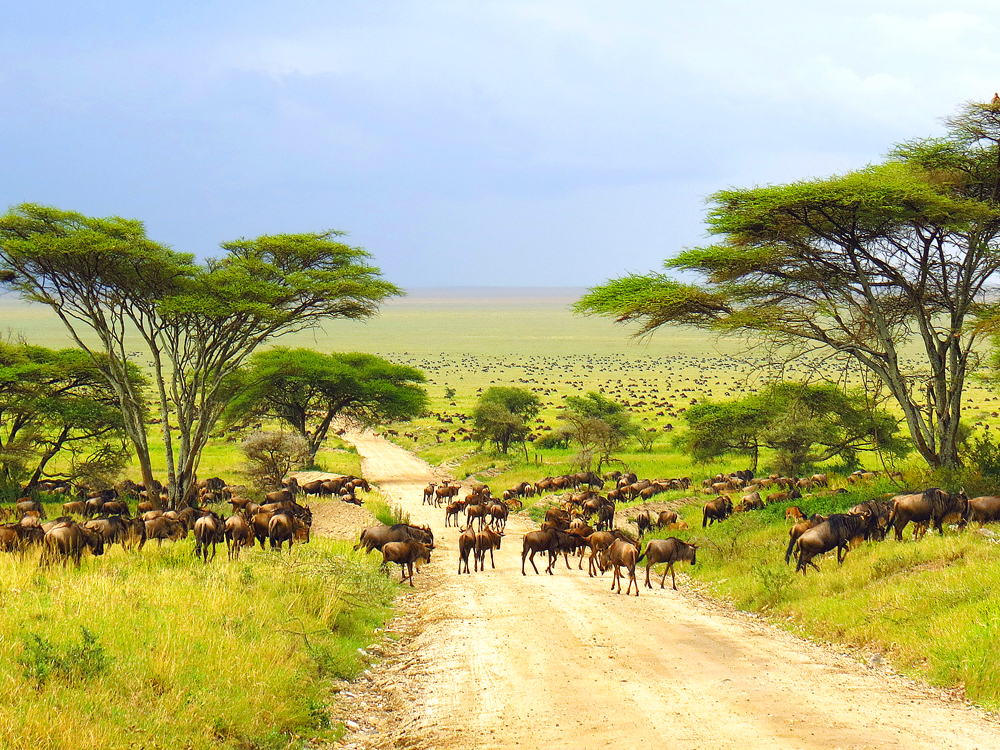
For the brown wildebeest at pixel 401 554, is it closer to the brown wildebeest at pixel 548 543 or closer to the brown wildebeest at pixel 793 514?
the brown wildebeest at pixel 548 543

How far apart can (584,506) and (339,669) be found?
15033 millimetres

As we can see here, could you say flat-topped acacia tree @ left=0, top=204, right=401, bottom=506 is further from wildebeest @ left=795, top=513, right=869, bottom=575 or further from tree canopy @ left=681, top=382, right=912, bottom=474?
tree canopy @ left=681, top=382, right=912, bottom=474

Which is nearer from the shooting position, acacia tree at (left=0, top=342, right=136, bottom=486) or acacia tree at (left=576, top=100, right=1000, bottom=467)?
acacia tree at (left=576, top=100, right=1000, bottom=467)

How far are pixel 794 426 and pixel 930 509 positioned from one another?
1844 cm

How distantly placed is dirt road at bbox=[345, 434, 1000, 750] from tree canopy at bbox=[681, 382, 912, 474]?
20.1 m

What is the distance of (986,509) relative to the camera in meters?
14.7

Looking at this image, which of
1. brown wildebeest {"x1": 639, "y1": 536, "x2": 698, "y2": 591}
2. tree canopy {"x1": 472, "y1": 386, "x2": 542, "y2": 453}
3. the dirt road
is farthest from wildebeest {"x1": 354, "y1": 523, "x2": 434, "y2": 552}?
tree canopy {"x1": 472, "y1": 386, "x2": 542, "y2": 453}

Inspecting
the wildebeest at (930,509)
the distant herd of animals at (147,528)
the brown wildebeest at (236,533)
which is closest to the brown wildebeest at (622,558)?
the wildebeest at (930,509)

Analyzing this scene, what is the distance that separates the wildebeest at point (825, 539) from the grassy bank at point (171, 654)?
301 inches

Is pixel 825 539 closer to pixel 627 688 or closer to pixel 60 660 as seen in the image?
pixel 627 688

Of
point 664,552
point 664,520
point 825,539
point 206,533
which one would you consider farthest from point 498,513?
point 825,539

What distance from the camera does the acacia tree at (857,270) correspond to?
704 inches

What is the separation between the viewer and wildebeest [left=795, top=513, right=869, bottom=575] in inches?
545

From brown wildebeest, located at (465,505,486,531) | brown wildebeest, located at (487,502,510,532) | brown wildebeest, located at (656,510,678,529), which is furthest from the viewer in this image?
brown wildebeest, located at (487,502,510,532)
